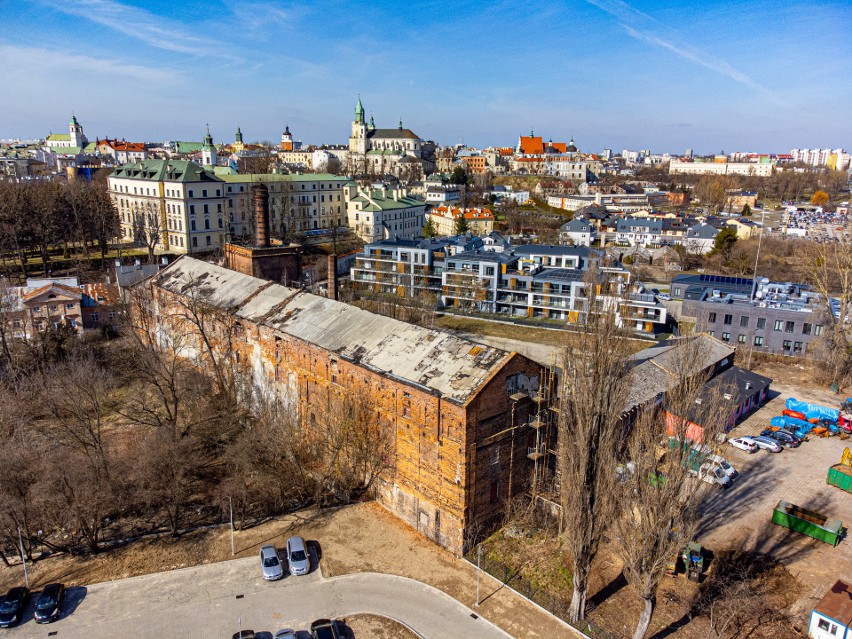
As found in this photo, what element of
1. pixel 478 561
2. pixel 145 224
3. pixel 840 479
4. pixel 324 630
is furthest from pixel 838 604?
pixel 145 224

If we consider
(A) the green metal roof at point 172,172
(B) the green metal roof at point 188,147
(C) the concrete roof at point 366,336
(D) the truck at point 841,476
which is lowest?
(D) the truck at point 841,476

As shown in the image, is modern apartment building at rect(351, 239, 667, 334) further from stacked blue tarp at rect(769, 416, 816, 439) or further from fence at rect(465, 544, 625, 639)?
fence at rect(465, 544, 625, 639)

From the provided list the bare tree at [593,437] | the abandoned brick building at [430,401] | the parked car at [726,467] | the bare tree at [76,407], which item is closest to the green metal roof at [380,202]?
the bare tree at [76,407]

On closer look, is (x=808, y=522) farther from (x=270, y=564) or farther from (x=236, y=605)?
(x=236, y=605)

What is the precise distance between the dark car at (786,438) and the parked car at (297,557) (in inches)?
997

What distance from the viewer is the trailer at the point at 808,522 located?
867 inches

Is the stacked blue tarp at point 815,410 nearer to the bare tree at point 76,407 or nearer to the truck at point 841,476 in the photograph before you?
the truck at point 841,476

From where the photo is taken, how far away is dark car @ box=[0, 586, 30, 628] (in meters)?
16.9

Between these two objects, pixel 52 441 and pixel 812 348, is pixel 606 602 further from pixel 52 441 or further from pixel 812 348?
pixel 812 348

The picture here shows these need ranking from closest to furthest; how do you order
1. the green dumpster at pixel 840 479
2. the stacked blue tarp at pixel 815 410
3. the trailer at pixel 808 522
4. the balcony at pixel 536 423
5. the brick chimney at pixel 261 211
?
1. the balcony at pixel 536 423
2. the trailer at pixel 808 522
3. the green dumpster at pixel 840 479
4. the stacked blue tarp at pixel 815 410
5. the brick chimney at pixel 261 211

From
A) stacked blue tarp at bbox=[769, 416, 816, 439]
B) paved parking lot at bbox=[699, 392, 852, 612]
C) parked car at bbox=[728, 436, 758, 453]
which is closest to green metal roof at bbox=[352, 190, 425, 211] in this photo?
paved parking lot at bbox=[699, 392, 852, 612]

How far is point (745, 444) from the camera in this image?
2969 centimetres

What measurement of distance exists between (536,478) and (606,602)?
5.06 meters

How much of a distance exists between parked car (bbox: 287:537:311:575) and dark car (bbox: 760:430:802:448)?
2532cm
